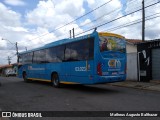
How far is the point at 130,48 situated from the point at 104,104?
18.6m

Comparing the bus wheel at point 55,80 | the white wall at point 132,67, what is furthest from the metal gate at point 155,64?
the bus wheel at point 55,80

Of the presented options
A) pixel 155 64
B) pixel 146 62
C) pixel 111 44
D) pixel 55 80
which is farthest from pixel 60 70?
pixel 155 64

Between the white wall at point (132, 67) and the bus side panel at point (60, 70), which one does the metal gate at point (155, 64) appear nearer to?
the white wall at point (132, 67)

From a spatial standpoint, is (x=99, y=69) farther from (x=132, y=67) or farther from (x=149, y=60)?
(x=132, y=67)

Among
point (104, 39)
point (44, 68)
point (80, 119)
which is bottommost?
point (80, 119)

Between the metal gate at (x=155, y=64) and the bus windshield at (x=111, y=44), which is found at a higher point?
the bus windshield at (x=111, y=44)

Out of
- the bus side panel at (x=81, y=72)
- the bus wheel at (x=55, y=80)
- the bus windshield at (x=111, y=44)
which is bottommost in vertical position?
the bus wheel at (x=55, y=80)

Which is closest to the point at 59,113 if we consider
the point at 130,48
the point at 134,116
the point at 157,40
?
the point at 134,116

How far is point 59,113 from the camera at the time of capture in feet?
28.0

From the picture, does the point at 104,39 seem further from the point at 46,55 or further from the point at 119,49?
the point at 46,55

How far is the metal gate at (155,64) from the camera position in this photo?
18.7 m

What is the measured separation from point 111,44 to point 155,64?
6.56 m

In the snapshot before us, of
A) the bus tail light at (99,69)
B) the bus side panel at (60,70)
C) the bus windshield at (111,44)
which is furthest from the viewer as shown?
the bus side panel at (60,70)

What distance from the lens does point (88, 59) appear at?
13.7 metres
